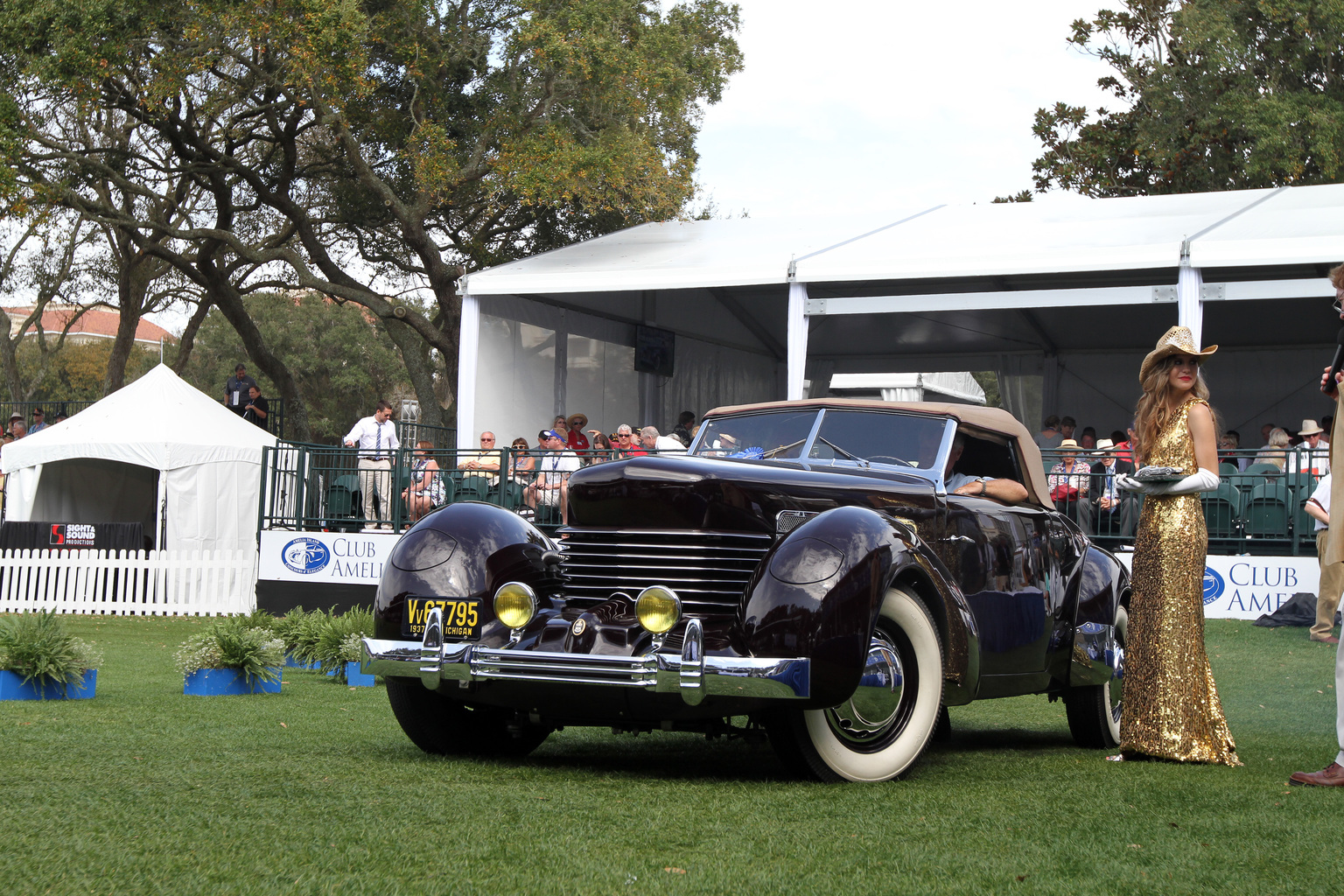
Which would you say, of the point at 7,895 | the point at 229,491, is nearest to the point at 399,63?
the point at 229,491

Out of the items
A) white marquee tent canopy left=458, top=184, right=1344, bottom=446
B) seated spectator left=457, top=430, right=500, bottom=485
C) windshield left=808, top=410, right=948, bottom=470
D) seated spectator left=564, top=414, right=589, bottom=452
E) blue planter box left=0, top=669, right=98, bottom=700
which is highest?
white marquee tent canopy left=458, top=184, right=1344, bottom=446

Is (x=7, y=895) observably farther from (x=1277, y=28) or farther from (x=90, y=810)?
(x=1277, y=28)

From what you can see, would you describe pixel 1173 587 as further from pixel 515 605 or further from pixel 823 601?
pixel 515 605

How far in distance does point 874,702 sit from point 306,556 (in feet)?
40.8

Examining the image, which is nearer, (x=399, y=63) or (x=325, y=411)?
(x=399, y=63)

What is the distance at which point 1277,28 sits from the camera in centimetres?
2547

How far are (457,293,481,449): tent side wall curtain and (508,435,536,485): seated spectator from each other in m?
1.73

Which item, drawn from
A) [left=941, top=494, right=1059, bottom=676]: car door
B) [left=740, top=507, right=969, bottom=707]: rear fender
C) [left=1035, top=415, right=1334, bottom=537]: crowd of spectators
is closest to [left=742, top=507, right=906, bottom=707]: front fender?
[left=740, top=507, right=969, bottom=707]: rear fender

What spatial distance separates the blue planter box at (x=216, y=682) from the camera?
8352mm

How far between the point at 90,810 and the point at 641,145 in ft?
61.4

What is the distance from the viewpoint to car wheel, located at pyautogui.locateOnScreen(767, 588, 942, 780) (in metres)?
4.93

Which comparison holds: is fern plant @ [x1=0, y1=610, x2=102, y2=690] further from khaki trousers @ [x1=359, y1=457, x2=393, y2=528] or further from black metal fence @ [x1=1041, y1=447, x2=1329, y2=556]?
black metal fence @ [x1=1041, y1=447, x2=1329, y2=556]

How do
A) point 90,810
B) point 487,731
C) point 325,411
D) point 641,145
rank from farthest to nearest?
1. point 325,411
2. point 641,145
3. point 487,731
4. point 90,810

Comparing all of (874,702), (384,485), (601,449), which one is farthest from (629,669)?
(384,485)
